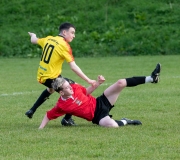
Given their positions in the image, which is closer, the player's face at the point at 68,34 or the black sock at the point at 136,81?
the black sock at the point at 136,81

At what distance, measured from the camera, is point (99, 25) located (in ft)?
87.6

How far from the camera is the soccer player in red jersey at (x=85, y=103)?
8492 mm

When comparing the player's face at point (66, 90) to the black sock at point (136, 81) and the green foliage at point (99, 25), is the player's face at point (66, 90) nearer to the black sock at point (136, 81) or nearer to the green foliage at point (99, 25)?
the black sock at point (136, 81)

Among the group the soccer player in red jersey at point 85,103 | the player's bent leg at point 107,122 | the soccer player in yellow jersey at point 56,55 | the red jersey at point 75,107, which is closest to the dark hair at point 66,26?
the soccer player in yellow jersey at point 56,55

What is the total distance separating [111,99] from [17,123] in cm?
150

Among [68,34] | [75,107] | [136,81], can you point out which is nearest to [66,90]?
[75,107]

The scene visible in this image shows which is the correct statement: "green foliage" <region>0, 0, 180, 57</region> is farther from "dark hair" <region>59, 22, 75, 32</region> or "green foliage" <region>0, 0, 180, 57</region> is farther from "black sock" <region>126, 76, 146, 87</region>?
"black sock" <region>126, 76, 146, 87</region>

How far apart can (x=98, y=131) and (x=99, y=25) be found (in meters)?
18.9

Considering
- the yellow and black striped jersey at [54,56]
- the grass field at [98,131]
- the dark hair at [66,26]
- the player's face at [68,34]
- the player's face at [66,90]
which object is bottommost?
the grass field at [98,131]

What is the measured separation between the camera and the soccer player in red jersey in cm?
849

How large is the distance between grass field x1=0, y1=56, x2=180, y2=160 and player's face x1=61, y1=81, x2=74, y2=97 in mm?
494

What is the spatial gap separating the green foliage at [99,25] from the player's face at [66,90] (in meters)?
15.7

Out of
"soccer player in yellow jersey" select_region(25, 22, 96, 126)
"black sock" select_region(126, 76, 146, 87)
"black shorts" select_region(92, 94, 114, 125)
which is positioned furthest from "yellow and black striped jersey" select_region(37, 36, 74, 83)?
"black sock" select_region(126, 76, 146, 87)

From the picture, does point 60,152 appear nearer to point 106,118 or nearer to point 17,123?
point 106,118
